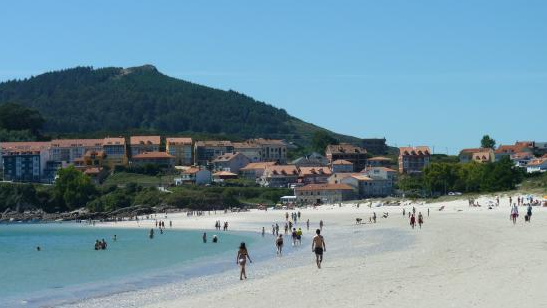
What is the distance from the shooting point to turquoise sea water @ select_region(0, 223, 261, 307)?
79.6ft

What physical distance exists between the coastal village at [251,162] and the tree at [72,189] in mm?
10347

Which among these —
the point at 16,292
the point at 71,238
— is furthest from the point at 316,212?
the point at 16,292

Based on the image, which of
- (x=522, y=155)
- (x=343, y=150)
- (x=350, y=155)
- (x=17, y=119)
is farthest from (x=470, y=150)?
(x=17, y=119)

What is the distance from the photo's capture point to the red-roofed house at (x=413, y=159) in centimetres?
11200

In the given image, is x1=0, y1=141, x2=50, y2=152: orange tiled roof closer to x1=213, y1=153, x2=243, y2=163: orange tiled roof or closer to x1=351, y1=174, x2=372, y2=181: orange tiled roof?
x1=213, y1=153, x2=243, y2=163: orange tiled roof

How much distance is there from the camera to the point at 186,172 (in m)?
102

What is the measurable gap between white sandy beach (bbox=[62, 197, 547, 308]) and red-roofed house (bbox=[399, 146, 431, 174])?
74635mm

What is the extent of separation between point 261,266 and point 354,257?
3.32 meters

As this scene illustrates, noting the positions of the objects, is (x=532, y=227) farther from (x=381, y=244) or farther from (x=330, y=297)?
(x=330, y=297)

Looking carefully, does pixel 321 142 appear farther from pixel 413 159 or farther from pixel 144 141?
pixel 144 141

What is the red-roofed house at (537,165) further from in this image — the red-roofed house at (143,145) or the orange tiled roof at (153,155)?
the red-roofed house at (143,145)

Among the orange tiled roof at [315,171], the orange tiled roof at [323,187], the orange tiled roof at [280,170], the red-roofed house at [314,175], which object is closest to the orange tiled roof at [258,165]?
the orange tiled roof at [280,170]

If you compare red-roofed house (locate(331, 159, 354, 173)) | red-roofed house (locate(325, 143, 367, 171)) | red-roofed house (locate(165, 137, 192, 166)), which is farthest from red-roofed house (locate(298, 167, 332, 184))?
red-roofed house (locate(165, 137, 192, 166))

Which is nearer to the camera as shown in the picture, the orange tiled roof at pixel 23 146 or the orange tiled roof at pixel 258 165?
the orange tiled roof at pixel 258 165
